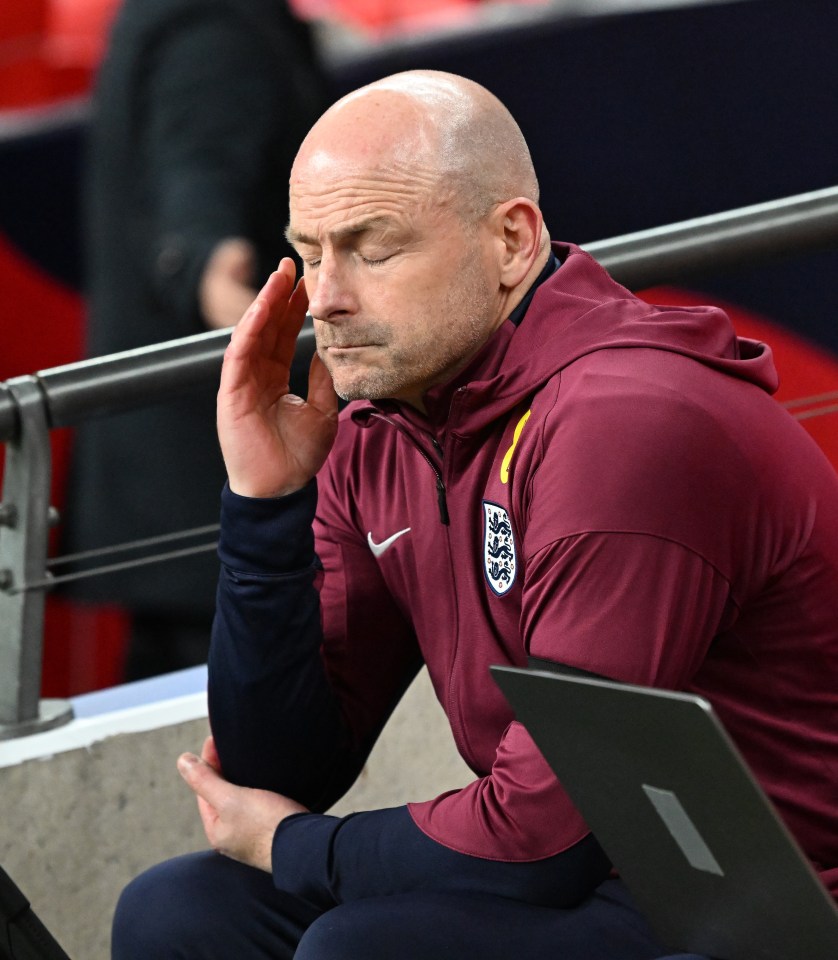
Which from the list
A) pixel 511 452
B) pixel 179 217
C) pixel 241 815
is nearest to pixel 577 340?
pixel 511 452

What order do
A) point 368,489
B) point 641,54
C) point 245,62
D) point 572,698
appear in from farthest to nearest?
point 641,54 → point 245,62 → point 368,489 → point 572,698

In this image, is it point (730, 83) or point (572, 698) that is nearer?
point (572, 698)

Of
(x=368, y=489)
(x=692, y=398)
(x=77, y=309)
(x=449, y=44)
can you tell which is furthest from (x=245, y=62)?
(x=692, y=398)

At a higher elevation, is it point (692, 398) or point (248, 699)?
point (692, 398)

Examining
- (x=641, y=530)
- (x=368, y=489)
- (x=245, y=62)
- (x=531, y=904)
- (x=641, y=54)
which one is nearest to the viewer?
(x=641, y=530)

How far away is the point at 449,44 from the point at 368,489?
2.59m

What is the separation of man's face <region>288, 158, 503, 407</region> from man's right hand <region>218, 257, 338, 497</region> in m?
0.13

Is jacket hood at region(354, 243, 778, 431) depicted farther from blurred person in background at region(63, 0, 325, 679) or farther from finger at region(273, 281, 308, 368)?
blurred person in background at region(63, 0, 325, 679)

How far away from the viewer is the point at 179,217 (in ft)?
11.0

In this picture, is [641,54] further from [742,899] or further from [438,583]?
[742,899]

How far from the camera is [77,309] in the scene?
14.8 ft

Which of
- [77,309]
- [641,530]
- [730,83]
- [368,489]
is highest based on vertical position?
[641,530]

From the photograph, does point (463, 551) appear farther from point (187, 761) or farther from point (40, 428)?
point (40, 428)

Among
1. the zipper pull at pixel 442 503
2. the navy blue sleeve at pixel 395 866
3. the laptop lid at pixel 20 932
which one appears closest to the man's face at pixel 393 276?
the zipper pull at pixel 442 503
